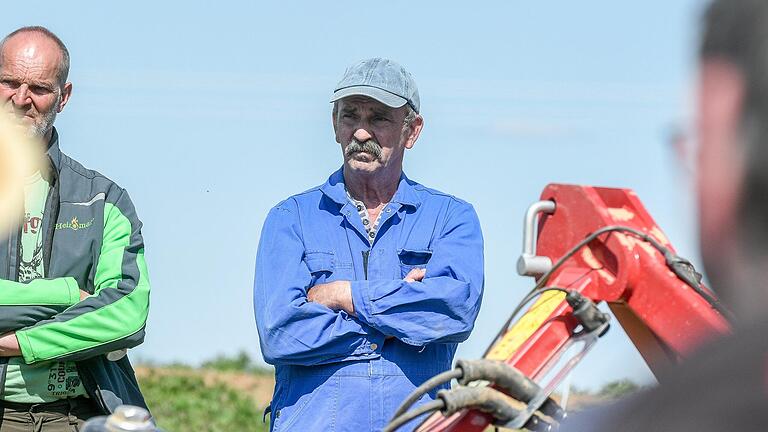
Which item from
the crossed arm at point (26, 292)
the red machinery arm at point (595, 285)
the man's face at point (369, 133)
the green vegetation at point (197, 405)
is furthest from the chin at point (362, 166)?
the green vegetation at point (197, 405)

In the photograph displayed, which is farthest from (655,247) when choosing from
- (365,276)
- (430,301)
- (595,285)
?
(365,276)

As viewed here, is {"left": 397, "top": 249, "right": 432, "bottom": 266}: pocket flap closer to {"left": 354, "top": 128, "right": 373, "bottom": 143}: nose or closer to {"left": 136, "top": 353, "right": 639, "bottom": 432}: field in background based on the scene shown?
{"left": 354, "top": 128, "right": 373, "bottom": 143}: nose

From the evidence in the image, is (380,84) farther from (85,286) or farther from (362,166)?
(85,286)

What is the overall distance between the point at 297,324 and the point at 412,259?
0.61 meters

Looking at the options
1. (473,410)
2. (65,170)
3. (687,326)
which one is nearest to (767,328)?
(687,326)

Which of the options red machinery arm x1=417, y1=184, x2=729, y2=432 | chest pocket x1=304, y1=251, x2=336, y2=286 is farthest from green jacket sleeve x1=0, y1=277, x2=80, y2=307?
red machinery arm x1=417, y1=184, x2=729, y2=432

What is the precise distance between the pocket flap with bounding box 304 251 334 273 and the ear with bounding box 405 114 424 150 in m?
0.70

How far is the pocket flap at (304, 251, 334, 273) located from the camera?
494cm

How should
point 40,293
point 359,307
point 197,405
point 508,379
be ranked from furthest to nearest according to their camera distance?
Answer: point 197,405
point 40,293
point 359,307
point 508,379

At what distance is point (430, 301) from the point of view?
4.75 m

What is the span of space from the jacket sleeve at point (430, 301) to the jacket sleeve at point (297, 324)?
9 centimetres

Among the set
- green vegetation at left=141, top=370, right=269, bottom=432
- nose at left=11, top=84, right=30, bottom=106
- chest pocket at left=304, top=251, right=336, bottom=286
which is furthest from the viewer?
green vegetation at left=141, top=370, right=269, bottom=432

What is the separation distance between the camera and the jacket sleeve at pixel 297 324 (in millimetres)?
4684

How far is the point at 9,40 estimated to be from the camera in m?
5.20
